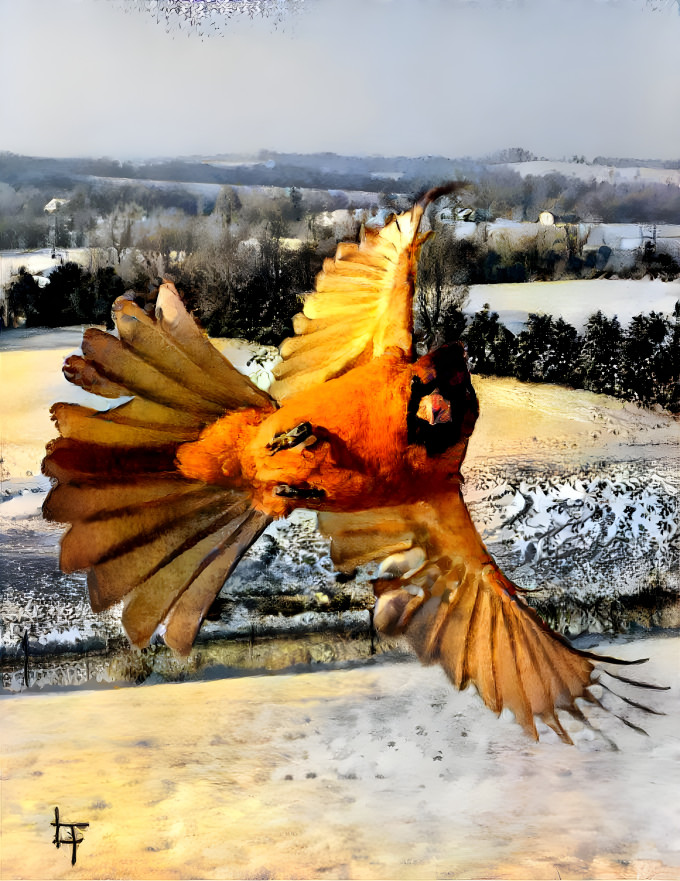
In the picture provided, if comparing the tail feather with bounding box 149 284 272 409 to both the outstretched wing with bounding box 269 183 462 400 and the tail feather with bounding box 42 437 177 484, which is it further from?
the tail feather with bounding box 42 437 177 484

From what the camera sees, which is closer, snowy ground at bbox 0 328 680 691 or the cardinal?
the cardinal

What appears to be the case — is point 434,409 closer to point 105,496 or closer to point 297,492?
point 297,492

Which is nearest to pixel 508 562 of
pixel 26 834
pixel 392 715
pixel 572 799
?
pixel 392 715

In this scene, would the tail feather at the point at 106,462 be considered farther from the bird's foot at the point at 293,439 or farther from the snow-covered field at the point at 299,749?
the bird's foot at the point at 293,439

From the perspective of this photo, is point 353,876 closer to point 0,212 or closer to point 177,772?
point 177,772
